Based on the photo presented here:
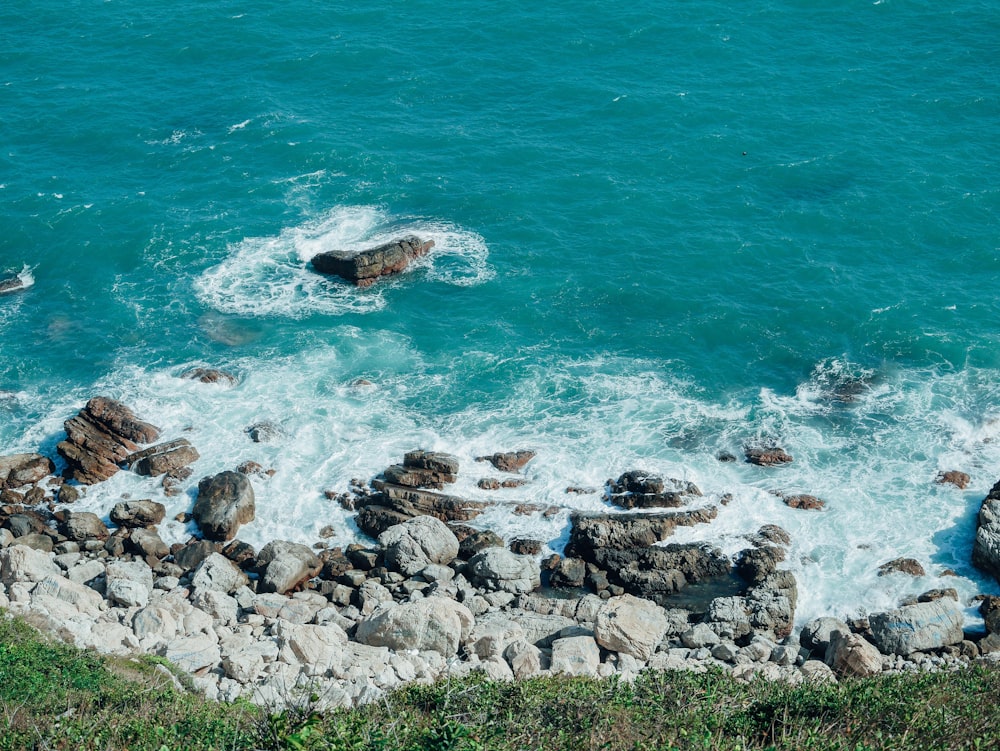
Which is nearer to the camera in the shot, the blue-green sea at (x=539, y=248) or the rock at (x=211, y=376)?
the blue-green sea at (x=539, y=248)

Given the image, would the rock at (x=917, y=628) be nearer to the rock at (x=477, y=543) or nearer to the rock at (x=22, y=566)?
the rock at (x=477, y=543)

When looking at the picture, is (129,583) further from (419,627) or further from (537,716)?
(537,716)

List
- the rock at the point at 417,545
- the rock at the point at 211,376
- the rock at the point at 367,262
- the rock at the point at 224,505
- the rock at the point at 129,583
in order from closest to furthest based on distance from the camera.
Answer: the rock at the point at 129,583 → the rock at the point at 417,545 → the rock at the point at 224,505 → the rock at the point at 211,376 → the rock at the point at 367,262

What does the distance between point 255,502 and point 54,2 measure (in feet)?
243

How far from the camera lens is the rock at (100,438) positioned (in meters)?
59.8

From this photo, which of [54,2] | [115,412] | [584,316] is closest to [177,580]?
[115,412]

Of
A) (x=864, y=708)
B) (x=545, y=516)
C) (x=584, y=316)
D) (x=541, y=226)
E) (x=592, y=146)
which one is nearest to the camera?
(x=864, y=708)

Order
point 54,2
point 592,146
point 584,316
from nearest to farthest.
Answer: point 584,316, point 592,146, point 54,2

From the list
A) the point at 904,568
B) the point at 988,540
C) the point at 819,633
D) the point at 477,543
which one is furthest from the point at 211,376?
the point at 988,540

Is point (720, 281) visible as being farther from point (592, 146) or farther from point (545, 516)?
point (545, 516)

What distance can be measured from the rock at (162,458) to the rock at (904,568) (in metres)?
38.2

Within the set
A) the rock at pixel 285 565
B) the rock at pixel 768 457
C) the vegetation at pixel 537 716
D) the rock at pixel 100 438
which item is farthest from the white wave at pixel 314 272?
the vegetation at pixel 537 716

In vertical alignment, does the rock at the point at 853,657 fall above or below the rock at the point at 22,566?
below

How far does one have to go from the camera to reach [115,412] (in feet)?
204
